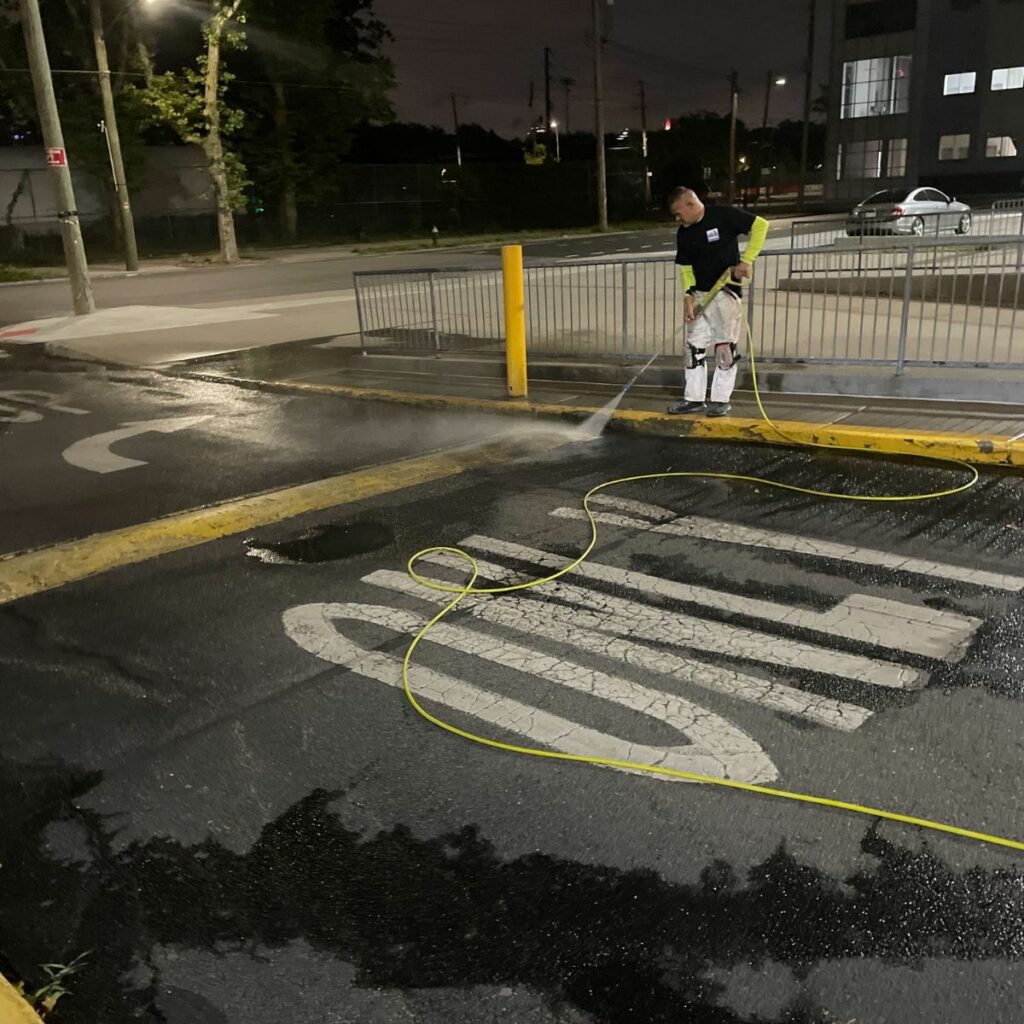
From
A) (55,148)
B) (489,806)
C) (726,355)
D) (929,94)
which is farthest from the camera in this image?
(929,94)

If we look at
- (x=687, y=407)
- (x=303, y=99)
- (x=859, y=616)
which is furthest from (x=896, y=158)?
(x=859, y=616)

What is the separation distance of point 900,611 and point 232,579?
358 centimetres

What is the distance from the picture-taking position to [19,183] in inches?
1508

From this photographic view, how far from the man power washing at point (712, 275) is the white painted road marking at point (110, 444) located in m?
4.82

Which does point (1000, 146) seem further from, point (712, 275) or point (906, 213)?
point (712, 275)

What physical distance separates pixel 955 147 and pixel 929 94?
3547mm

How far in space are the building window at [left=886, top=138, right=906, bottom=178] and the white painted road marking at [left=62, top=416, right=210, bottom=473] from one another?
2362 inches

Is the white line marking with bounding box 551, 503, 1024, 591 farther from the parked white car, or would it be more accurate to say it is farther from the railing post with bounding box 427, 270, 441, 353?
the parked white car

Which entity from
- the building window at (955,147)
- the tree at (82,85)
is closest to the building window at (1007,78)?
the building window at (955,147)

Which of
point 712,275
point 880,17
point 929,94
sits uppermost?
point 880,17

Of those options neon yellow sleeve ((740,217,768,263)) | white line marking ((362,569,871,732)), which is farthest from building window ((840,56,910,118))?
white line marking ((362,569,871,732))

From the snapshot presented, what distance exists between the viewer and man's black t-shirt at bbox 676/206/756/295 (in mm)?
7930

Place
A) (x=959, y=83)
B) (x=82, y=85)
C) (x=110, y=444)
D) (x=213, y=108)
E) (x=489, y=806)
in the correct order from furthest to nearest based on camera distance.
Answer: (x=959, y=83) < (x=82, y=85) < (x=213, y=108) < (x=110, y=444) < (x=489, y=806)

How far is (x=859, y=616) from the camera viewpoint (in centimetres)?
454
